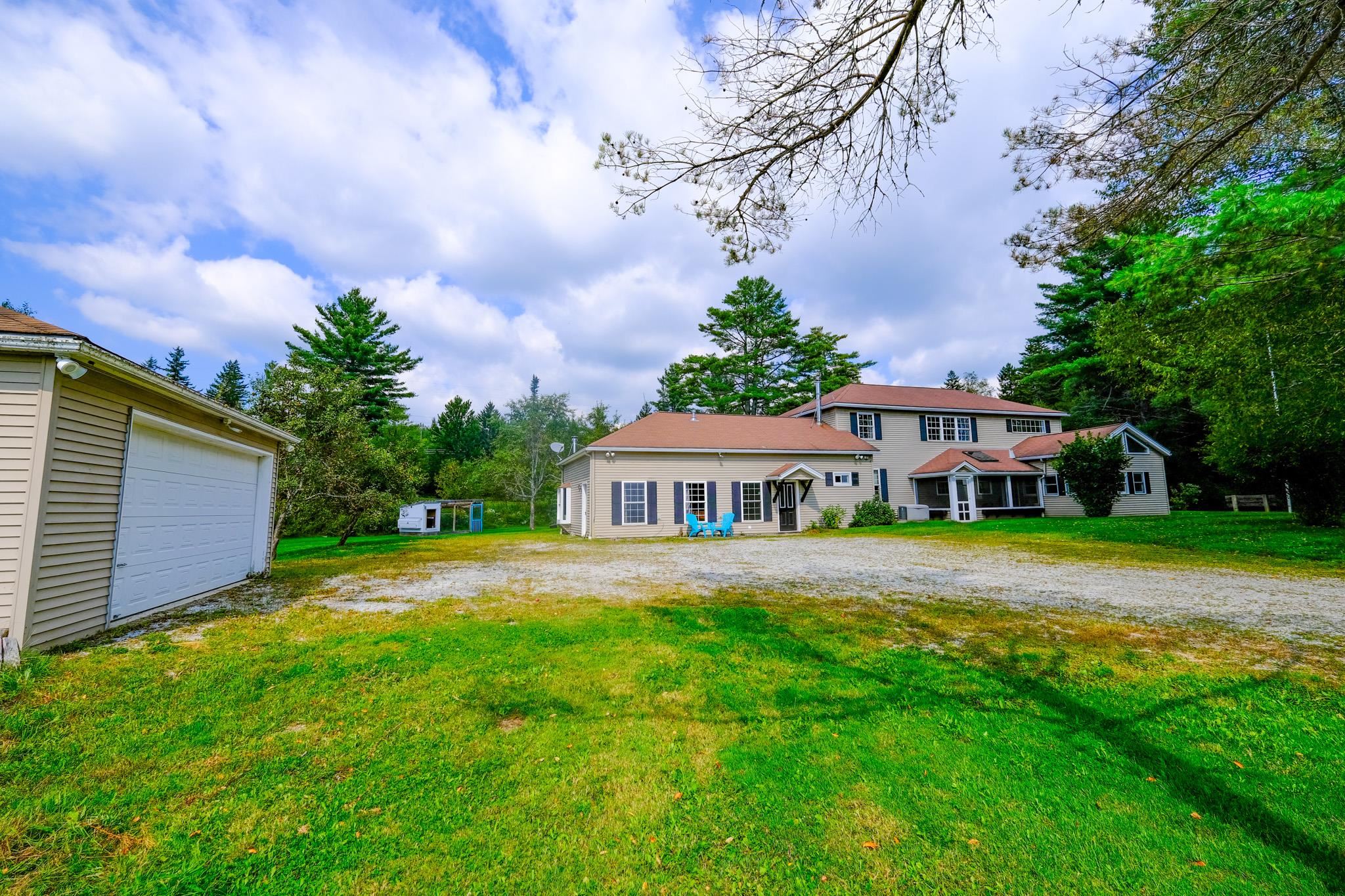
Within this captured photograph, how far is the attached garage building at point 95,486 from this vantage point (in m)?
4.29

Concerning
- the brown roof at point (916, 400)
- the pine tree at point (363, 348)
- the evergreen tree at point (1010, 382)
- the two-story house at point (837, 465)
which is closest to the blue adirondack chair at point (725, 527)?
the two-story house at point (837, 465)

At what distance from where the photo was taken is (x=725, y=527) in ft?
57.4

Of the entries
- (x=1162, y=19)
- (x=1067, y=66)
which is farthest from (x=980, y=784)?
(x=1162, y=19)

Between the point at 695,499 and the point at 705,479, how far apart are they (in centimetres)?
83

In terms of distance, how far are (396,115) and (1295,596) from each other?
46.9ft

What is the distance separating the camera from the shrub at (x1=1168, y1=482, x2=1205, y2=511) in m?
24.6

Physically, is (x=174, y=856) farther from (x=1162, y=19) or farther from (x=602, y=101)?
(x=1162, y=19)

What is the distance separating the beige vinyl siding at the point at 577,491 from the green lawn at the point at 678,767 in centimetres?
1373

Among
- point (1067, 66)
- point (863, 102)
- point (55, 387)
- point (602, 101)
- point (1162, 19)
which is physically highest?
point (1162, 19)

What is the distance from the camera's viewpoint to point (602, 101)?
3.92m

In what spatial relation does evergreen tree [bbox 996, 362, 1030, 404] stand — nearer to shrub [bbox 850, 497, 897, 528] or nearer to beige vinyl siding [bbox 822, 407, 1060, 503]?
beige vinyl siding [bbox 822, 407, 1060, 503]

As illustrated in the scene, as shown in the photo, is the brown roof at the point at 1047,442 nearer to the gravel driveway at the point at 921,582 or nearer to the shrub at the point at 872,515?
the shrub at the point at 872,515

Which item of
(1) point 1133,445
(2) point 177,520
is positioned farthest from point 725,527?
(1) point 1133,445

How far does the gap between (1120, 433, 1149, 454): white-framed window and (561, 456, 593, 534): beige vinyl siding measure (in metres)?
22.9
